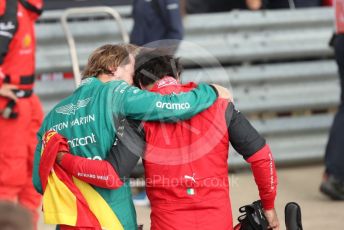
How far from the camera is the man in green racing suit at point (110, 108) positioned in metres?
4.85

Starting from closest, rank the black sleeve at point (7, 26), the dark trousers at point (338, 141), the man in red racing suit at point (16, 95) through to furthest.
→ the black sleeve at point (7, 26), the man in red racing suit at point (16, 95), the dark trousers at point (338, 141)

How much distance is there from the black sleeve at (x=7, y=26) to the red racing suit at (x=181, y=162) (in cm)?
242

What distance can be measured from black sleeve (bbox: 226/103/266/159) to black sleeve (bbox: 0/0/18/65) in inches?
106

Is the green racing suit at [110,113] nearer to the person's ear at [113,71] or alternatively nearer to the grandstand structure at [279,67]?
the person's ear at [113,71]

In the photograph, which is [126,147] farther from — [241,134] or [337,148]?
[337,148]

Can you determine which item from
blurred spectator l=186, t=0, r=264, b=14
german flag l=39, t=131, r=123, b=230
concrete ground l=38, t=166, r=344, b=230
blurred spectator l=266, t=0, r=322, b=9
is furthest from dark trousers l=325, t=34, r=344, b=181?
german flag l=39, t=131, r=123, b=230

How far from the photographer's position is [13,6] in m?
7.27

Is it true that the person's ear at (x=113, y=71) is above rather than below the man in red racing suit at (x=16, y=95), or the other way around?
above

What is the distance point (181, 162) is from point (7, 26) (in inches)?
107

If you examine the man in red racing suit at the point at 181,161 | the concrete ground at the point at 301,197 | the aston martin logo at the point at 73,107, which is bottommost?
the concrete ground at the point at 301,197

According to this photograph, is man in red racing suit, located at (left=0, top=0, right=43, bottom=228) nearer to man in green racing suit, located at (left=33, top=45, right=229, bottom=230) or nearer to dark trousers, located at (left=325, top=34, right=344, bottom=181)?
man in green racing suit, located at (left=33, top=45, right=229, bottom=230)

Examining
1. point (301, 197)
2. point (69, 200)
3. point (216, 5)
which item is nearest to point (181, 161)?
point (69, 200)

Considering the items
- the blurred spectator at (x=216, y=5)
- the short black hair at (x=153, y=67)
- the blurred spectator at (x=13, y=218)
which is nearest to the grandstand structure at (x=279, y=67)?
the blurred spectator at (x=216, y=5)

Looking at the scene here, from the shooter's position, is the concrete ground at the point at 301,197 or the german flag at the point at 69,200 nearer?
the german flag at the point at 69,200
